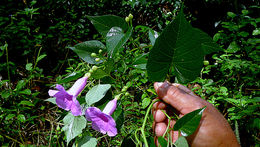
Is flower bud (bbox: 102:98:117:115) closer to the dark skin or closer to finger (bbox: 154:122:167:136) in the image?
the dark skin

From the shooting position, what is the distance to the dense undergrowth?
4.73 feet

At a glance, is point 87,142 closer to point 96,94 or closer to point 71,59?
point 96,94

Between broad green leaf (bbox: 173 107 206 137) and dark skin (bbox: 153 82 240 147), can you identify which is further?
dark skin (bbox: 153 82 240 147)

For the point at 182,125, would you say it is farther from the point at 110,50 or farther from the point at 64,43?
the point at 64,43

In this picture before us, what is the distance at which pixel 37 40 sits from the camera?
246cm

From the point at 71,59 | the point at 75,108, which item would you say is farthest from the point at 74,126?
the point at 71,59

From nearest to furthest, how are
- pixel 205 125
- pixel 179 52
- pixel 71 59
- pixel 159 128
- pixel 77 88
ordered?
1. pixel 179 52
2. pixel 77 88
3. pixel 205 125
4. pixel 159 128
5. pixel 71 59

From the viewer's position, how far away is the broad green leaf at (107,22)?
0.50 m

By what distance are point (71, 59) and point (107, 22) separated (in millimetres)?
1511

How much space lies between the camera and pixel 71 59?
1916 mm

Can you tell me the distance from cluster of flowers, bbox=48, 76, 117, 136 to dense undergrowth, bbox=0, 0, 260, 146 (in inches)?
34.0

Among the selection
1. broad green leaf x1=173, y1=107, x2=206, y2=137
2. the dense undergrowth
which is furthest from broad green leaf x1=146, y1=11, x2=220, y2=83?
the dense undergrowth

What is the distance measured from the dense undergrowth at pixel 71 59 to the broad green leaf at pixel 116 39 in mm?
856

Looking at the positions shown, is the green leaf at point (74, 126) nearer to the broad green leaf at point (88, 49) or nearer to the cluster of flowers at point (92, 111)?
the cluster of flowers at point (92, 111)
